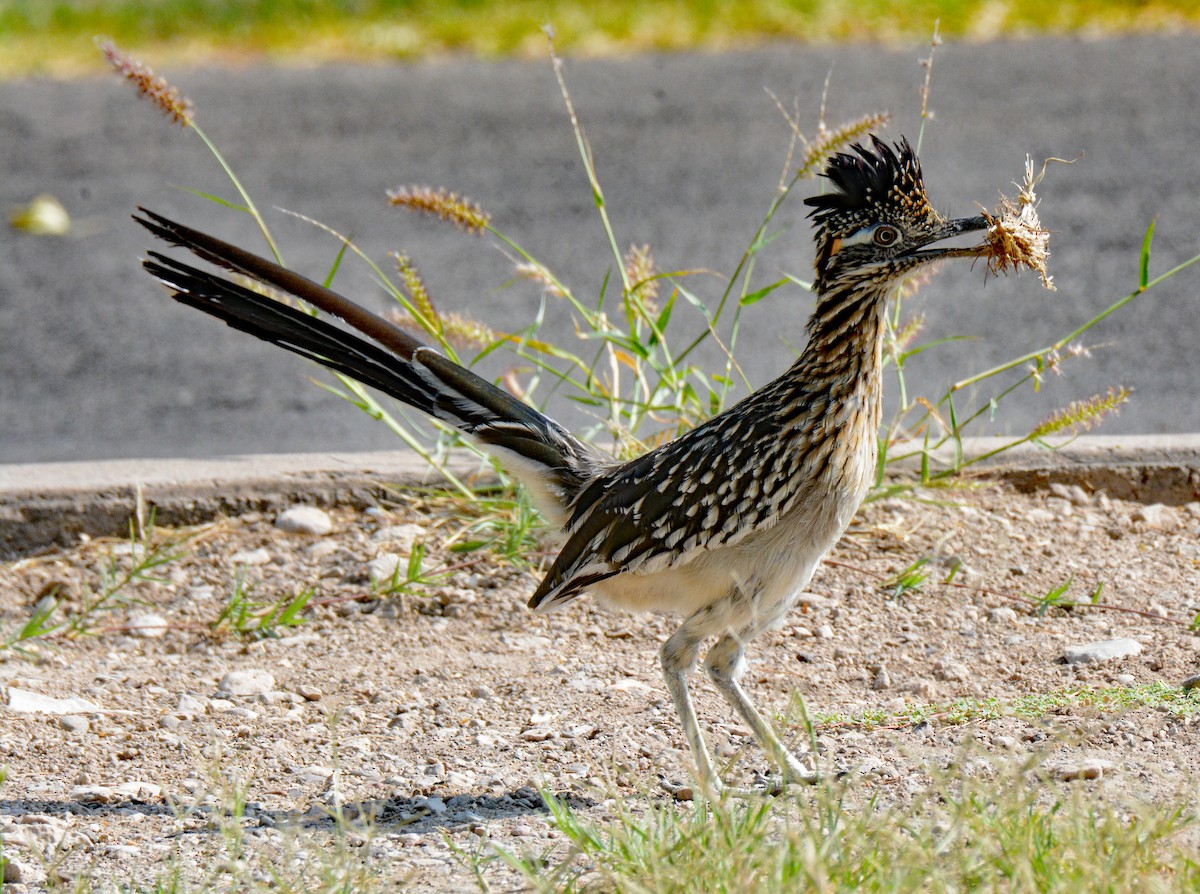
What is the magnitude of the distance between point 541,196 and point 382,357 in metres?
5.42

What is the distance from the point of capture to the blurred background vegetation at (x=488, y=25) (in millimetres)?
11867

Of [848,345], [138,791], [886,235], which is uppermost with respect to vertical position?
[886,235]

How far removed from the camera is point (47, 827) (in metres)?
3.59

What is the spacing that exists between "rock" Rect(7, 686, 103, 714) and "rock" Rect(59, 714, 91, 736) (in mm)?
58

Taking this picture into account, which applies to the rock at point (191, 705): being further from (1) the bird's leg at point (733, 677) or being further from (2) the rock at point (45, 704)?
(1) the bird's leg at point (733, 677)

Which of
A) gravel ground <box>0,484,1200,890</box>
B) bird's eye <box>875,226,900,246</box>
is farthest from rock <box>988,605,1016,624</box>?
bird's eye <box>875,226,900,246</box>

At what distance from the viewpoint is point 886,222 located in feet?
12.4

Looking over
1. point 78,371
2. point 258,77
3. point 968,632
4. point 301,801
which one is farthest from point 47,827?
point 258,77

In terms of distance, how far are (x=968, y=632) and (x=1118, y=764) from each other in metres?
1.02

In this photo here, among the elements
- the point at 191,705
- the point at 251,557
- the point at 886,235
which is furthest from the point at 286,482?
the point at 886,235

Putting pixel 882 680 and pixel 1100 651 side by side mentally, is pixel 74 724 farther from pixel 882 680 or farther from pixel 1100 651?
pixel 1100 651

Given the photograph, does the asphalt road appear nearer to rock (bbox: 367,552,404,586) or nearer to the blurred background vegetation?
the blurred background vegetation

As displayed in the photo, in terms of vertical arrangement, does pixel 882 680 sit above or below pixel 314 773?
above

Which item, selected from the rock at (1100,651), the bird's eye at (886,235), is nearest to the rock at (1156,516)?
the rock at (1100,651)
